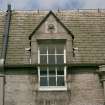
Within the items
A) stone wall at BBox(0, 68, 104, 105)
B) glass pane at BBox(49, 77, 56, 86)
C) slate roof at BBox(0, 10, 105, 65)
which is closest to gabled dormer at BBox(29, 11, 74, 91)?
glass pane at BBox(49, 77, 56, 86)

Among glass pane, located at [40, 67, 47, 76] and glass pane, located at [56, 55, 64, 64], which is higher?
glass pane, located at [56, 55, 64, 64]

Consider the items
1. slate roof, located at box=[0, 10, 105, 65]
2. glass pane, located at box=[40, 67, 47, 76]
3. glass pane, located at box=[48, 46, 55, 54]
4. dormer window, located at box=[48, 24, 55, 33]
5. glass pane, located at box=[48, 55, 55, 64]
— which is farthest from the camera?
dormer window, located at box=[48, 24, 55, 33]

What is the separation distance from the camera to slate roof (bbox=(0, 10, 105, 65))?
785 inches

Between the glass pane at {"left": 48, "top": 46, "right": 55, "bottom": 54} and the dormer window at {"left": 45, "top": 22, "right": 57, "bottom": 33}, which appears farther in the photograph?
the dormer window at {"left": 45, "top": 22, "right": 57, "bottom": 33}

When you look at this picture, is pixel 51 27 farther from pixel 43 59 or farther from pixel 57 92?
pixel 57 92

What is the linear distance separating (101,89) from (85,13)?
24.1 feet

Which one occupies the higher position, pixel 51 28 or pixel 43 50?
pixel 51 28

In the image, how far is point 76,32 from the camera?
21984 millimetres

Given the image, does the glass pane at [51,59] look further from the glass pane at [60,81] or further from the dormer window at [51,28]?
the dormer window at [51,28]

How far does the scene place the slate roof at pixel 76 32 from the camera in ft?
65.4

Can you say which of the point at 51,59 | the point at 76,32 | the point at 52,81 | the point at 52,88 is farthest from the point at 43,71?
the point at 76,32

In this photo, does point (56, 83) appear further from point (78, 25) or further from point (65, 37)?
point (78, 25)

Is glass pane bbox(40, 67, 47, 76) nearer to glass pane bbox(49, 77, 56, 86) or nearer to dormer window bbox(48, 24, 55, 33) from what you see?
glass pane bbox(49, 77, 56, 86)

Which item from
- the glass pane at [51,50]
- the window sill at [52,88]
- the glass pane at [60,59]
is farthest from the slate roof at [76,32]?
the window sill at [52,88]
